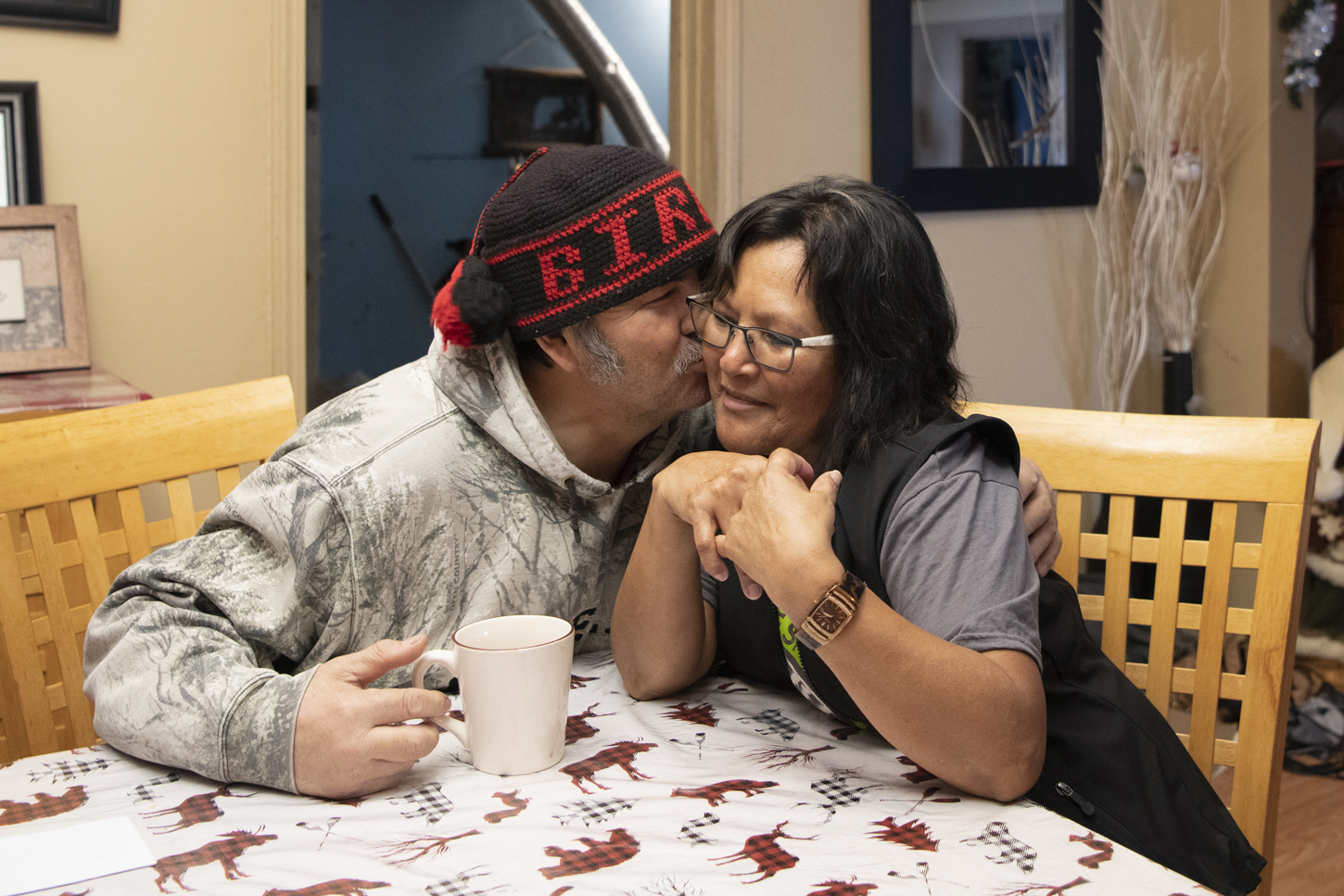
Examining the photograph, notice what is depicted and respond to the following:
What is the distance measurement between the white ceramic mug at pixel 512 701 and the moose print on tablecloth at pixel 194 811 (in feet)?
0.68

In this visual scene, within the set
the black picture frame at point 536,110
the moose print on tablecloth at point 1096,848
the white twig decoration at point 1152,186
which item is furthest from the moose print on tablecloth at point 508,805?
the black picture frame at point 536,110

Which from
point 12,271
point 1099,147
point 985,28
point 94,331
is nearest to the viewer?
point 12,271

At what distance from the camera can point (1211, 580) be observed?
4.21ft

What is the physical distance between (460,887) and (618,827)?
150mm

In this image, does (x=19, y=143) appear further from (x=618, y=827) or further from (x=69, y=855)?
(x=618, y=827)

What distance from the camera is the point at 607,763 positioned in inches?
40.1

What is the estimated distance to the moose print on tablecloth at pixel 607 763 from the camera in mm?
980

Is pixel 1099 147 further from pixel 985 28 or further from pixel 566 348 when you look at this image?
pixel 566 348

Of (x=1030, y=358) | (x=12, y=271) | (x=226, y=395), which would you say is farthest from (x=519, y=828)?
(x=1030, y=358)

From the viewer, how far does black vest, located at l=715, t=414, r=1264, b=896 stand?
1.10 m

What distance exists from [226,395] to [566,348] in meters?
0.51

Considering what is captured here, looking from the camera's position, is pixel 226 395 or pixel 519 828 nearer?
pixel 519 828

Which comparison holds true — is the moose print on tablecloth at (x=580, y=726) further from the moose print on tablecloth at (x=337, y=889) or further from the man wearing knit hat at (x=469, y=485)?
the moose print on tablecloth at (x=337, y=889)

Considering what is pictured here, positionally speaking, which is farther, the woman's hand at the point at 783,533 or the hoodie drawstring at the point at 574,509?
the hoodie drawstring at the point at 574,509
